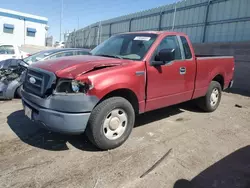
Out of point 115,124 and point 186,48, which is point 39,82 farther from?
point 186,48

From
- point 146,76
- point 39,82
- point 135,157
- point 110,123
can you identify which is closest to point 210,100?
point 146,76

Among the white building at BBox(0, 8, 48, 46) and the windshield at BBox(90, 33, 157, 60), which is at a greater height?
the white building at BBox(0, 8, 48, 46)

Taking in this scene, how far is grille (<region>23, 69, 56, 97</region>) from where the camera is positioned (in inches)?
122

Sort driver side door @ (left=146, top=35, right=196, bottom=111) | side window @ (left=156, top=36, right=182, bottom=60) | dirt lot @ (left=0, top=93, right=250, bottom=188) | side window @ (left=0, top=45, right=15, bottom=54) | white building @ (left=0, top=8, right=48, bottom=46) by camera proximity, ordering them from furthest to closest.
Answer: white building @ (left=0, top=8, right=48, bottom=46) < side window @ (left=0, top=45, right=15, bottom=54) < side window @ (left=156, top=36, right=182, bottom=60) < driver side door @ (left=146, top=35, right=196, bottom=111) < dirt lot @ (left=0, top=93, right=250, bottom=188)

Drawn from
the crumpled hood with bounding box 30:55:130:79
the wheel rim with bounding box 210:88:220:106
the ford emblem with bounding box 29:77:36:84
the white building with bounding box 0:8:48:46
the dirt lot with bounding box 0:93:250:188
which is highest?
the white building with bounding box 0:8:48:46

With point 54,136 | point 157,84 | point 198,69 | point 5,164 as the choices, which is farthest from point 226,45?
point 5,164

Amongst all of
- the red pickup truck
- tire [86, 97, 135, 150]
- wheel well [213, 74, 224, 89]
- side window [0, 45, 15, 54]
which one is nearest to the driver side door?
the red pickup truck

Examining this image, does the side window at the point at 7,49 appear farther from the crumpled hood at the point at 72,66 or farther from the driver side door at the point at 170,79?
the driver side door at the point at 170,79

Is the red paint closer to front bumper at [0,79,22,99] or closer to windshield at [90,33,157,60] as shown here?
windshield at [90,33,157,60]

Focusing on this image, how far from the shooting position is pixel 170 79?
427 cm

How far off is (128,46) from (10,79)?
159 inches

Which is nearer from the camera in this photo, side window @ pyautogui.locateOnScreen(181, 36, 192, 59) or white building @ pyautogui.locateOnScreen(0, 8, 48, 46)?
side window @ pyautogui.locateOnScreen(181, 36, 192, 59)

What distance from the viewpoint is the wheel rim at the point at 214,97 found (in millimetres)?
5857

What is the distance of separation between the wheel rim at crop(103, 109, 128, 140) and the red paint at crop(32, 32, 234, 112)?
40cm
